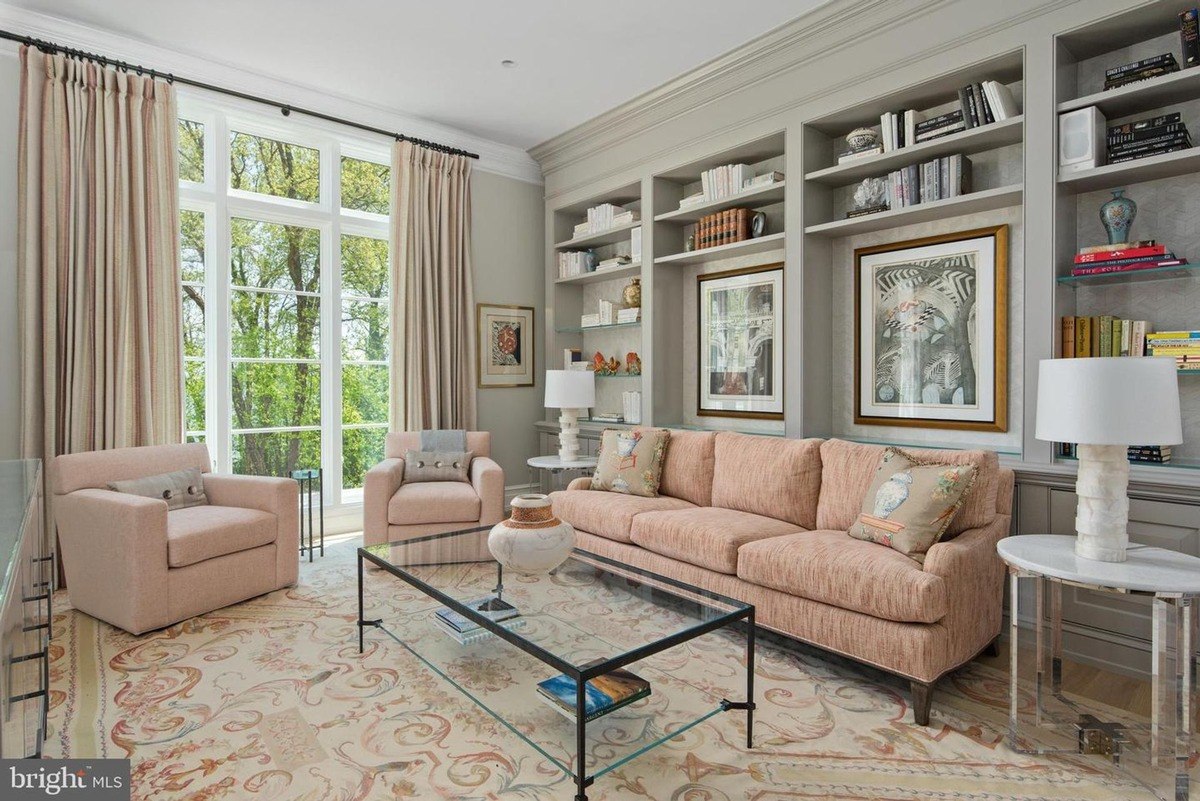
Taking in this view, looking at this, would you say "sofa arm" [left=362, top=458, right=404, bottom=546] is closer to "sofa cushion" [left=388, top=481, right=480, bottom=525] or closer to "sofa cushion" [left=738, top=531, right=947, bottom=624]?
"sofa cushion" [left=388, top=481, right=480, bottom=525]

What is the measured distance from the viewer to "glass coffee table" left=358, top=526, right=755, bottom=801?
72.6 inches

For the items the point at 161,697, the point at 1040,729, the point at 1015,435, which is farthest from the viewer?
the point at 1015,435

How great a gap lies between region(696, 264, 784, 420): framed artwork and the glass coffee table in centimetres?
189

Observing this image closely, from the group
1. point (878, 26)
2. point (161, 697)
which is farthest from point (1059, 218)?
point (161, 697)

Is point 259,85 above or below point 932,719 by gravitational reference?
above

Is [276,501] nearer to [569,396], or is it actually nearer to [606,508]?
[606,508]

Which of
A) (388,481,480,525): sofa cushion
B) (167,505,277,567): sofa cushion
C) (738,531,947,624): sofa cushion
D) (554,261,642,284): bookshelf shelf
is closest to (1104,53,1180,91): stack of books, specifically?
(738,531,947,624): sofa cushion

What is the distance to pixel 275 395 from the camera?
4656mm

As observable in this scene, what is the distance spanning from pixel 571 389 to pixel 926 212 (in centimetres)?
246

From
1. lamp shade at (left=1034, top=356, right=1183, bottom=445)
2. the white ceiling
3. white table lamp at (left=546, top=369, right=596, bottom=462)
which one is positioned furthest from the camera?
white table lamp at (left=546, top=369, right=596, bottom=462)

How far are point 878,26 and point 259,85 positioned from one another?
378cm

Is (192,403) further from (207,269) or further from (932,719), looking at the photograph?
(932,719)

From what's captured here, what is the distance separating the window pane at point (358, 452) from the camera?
16.4 ft

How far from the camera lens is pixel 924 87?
10.8 ft
